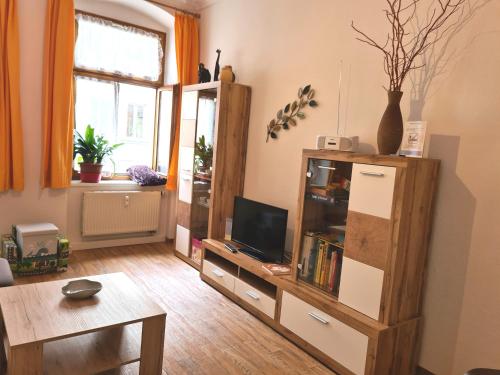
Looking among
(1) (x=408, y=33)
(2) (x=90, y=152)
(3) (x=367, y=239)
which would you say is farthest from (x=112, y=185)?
(1) (x=408, y=33)

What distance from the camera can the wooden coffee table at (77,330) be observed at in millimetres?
1646

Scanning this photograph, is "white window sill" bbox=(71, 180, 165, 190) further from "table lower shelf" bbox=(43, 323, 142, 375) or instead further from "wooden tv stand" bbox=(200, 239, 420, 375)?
"table lower shelf" bbox=(43, 323, 142, 375)

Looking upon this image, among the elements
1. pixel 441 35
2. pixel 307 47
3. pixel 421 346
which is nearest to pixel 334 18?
pixel 307 47

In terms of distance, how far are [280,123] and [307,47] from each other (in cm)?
64

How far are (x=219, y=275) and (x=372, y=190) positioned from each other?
5.50ft

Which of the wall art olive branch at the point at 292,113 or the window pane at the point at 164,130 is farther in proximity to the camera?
the window pane at the point at 164,130

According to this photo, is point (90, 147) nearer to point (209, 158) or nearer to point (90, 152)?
point (90, 152)

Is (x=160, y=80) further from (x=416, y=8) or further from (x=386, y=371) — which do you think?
(x=386, y=371)

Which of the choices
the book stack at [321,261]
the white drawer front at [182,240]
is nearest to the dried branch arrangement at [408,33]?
the book stack at [321,261]

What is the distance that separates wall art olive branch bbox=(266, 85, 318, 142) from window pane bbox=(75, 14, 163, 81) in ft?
6.80

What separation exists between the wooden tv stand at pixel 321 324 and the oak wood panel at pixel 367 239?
323 millimetres

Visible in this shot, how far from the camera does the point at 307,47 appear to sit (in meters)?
3.01

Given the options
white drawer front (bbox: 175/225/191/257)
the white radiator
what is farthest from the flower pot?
white drawer front (bbox: 175/225/191/257)

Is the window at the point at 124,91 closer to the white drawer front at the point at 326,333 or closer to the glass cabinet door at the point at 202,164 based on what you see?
the glass cabinet door at the point at 202,164
